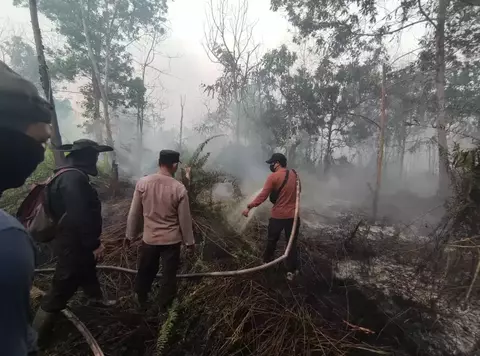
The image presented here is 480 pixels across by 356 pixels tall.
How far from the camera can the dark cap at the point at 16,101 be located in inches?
31.0

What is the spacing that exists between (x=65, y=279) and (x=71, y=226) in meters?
0.53

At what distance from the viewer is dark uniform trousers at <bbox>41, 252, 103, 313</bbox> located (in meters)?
2.77

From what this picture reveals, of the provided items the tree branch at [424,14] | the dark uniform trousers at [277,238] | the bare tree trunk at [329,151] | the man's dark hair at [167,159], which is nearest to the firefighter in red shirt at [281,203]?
the dark uniform trousers at [277,238]

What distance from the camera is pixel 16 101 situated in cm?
81

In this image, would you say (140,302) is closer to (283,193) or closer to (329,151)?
(283,193)

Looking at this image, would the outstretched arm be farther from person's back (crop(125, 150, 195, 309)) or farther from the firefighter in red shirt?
person's back (crop(125, 150, 195, 309))

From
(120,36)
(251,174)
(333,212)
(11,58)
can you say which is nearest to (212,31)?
(120,36)

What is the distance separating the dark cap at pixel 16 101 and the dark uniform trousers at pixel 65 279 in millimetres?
2451

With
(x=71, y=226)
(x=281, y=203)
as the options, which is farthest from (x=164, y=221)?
(x=281, y=203)

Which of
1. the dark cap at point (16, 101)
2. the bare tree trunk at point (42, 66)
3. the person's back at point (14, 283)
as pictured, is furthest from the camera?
the bare tree trunk at point (42, 66)

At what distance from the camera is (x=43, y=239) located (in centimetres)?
285

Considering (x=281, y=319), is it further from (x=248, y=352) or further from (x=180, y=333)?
(x=180, y=333)

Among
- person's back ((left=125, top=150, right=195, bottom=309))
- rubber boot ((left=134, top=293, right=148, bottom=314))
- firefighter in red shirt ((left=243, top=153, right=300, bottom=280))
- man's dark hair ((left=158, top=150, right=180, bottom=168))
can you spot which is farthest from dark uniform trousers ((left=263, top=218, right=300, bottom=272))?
man's dark hair ((left=158, top=150, right=180, bottom=168))

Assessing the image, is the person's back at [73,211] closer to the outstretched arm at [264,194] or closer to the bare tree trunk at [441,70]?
the outstretched arm at [264,194]
